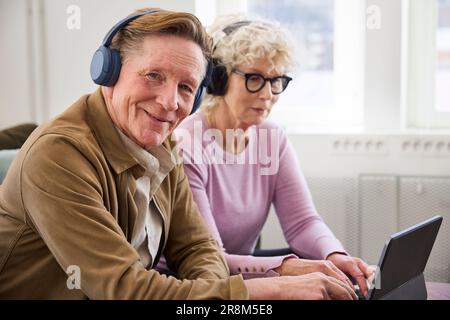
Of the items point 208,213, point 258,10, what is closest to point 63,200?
point 208,213

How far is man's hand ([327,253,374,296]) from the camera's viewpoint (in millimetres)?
1165

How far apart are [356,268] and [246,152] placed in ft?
1.34

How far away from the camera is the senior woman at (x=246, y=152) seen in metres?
1.37

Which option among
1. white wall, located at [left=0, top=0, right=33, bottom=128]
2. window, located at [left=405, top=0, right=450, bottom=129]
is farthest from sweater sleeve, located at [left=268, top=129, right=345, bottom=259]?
white wall, located at [left=0, top=0, right=33, bottom=128]

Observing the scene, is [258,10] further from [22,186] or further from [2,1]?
[22,186]

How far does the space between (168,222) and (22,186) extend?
30 cm

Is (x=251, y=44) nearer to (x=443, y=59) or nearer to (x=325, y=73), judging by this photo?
(x=325, y=73)

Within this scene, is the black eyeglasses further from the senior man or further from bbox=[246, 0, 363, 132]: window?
bbox=[246, 0, 363, 132]: window

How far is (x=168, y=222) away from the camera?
114cm

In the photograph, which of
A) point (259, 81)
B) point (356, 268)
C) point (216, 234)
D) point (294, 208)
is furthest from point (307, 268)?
point (259, 81)

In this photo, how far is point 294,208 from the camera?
148 centimetres

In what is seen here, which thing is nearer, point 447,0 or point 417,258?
point 417,258

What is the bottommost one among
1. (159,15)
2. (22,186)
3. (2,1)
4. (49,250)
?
(49,250)

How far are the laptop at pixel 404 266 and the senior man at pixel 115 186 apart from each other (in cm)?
6
